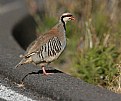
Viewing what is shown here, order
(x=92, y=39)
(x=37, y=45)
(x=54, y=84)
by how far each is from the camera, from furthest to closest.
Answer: (x=92, y=39) → (x=37, y=45) → (x=54, y=84)

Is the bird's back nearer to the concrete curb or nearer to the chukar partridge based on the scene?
the chukar partridge

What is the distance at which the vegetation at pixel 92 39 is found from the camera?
999 centimetres

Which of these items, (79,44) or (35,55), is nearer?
(35,55)

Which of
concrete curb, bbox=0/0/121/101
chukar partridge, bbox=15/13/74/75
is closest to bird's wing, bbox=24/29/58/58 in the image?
chukar partridge, bbox=15/13/74/75

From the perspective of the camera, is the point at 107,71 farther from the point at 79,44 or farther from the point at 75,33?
the point at 75,33

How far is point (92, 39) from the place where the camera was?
440 inches

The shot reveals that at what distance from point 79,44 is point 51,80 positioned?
2737 mm

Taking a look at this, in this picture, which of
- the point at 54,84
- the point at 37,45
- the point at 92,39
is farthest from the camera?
the point at 92,39

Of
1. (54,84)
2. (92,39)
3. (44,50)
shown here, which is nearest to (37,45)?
(44,50)

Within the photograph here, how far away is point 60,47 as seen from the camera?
923 centimetres

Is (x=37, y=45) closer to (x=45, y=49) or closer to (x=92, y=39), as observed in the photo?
(x=45, y=49)

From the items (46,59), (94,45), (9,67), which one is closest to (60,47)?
(46,59)

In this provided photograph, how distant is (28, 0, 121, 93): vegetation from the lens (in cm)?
999

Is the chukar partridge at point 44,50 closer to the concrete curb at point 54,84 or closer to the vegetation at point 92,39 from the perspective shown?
the concrete curb at point 54,84
